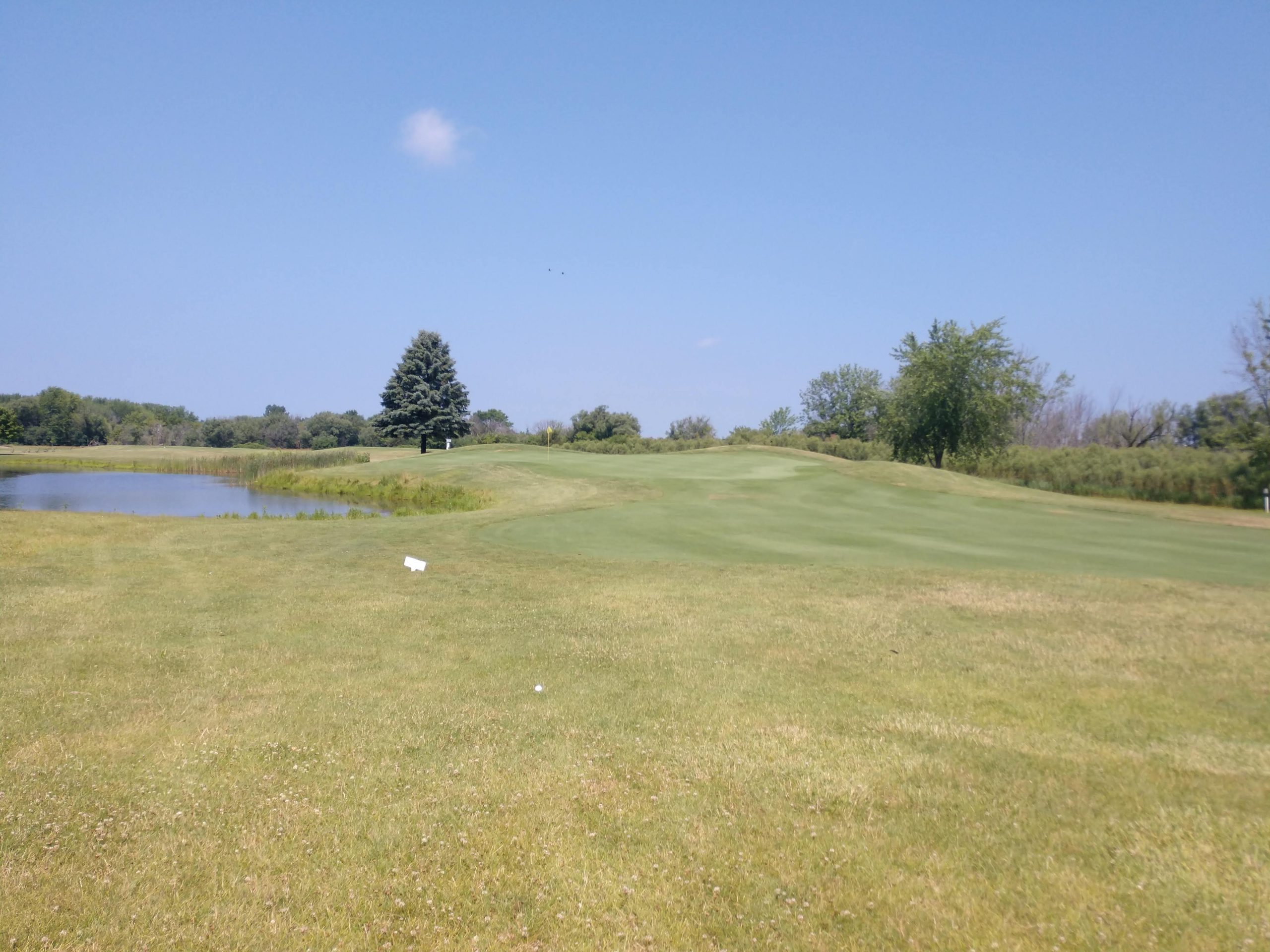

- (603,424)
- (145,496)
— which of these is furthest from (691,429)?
(145,496)

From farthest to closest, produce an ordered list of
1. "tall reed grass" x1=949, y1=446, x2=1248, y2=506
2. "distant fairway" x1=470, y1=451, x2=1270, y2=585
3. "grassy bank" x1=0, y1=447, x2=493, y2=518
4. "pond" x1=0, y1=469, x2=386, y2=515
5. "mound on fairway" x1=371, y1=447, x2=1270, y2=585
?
"tall reed grass" x1=949, y1=446, x2=1248, y2=506
"grassy bank" x1=0, y1=447, x2=493, y2=518
"pond" x1=0, y1=469, x2=386, y2=515
"mound on fairway" x1=371, y1=447, x2=1270, y2=585
"distant fairway" x1=470, y1=451, x2=1270, y2=585

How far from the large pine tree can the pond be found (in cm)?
1720

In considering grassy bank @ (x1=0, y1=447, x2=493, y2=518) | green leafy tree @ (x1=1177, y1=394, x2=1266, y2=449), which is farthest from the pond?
green leafy tree @ (x1=1177, y1=394, x2=1266, y2=449)

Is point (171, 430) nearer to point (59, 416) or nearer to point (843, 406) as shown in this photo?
point (59, 416)

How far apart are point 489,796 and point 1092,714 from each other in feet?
16.3

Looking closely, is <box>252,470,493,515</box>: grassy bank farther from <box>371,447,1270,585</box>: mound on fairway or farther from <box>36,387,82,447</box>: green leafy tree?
<box>36,387,82,447</box>: green leafy tree

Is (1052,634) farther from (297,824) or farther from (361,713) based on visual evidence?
(297,824)

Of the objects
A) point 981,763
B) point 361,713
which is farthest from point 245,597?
point 981,763

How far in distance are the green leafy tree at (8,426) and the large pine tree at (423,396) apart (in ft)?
164

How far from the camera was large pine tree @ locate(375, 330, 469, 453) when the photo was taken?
60094mm

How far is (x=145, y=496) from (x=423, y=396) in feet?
93.4

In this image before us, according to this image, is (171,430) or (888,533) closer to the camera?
(888,533)

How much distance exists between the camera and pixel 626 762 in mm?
5262

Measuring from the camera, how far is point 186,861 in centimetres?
400
